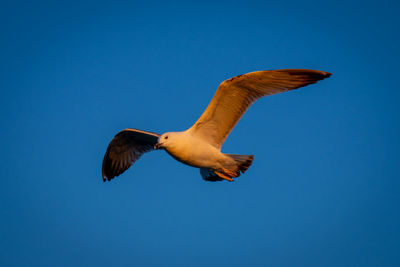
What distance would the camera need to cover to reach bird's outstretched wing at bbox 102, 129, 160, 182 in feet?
25.6

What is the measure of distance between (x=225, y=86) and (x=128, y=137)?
2.79 metres

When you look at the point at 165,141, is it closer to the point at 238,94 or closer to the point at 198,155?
the point at 198,155

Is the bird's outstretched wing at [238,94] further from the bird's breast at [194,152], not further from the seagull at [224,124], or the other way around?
the bird's breast at [194,152]

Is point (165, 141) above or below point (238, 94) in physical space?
below

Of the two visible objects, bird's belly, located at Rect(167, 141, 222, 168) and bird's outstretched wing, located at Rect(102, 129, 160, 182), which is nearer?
bird's belly, located at Rect(167, 141, 222, 168)

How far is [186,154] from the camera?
6.12 meters

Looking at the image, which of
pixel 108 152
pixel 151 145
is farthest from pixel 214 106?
pixel 108 152

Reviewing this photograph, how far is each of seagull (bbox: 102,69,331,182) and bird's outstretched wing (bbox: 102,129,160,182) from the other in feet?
2.54

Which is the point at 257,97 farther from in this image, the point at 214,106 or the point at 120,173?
the point at 120,173

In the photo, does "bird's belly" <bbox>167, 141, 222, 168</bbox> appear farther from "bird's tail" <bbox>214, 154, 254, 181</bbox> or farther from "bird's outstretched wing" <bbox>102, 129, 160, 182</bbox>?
"bird's outstretched wing" <bbox>102, 129, 160, 182</bbox>

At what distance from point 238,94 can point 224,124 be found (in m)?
0.66

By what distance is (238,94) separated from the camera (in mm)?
6062

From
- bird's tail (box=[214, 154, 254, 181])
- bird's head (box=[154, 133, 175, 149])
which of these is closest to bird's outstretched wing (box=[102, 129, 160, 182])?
bird's head (box=[154, 133, 175, 149])

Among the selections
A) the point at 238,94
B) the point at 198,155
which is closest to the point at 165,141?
the point at 198,155
